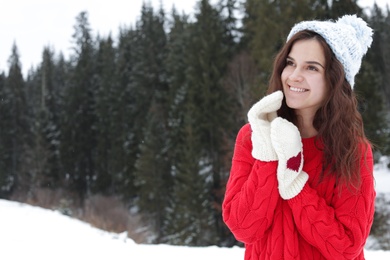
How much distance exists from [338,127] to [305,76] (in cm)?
26

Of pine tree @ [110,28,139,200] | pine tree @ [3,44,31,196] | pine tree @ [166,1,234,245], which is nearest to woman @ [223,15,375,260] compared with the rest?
pine tree @ [166,1,234,245]

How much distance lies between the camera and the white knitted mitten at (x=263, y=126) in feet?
5.69

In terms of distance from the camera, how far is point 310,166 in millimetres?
1821

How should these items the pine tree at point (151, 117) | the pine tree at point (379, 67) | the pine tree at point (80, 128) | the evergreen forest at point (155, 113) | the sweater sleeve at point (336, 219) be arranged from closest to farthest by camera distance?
the sweater sleeve at point (336, 219) → the pine tree at point (379, 67) → the evergreen forest at point (155, 113) → the pine tree at point (151, 117) → the pine tree at point (80, 128)

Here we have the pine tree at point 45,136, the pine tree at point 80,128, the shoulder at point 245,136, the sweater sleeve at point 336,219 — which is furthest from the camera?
the pine tree at point 80,128

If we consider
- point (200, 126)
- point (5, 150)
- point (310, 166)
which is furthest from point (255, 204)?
point (5, 150)

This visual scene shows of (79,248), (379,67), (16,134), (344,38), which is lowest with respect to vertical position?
(79,248)

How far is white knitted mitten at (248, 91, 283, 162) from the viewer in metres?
1.74

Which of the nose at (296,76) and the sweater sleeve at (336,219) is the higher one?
the nose at (296,76)

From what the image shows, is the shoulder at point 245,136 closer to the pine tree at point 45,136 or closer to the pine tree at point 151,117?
the pine tree at point 151,117

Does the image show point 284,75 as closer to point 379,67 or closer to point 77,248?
point 77,248

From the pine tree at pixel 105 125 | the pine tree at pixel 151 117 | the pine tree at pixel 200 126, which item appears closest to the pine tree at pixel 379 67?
the pine tree at pixel 200 126

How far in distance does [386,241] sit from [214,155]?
13.2m

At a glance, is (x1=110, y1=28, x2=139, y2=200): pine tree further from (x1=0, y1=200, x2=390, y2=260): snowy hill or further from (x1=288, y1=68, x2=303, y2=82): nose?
(x1=288, y1=68, x2=303, y2=82): nose
